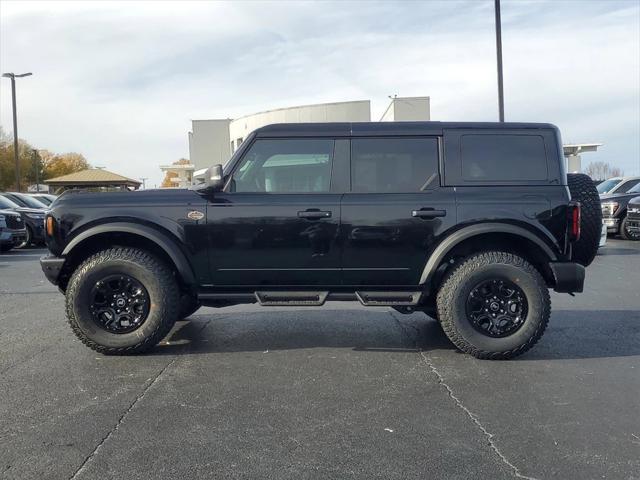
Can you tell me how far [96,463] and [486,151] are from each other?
154 inches

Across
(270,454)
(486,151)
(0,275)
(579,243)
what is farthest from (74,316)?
(0,275)

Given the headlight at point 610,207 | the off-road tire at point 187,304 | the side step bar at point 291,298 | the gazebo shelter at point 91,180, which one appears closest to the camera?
the side step bar at point 291,298

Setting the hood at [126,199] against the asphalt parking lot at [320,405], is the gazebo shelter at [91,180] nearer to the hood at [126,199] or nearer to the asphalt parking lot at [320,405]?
the hood at [126,199]

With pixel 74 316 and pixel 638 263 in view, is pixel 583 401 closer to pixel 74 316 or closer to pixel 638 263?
pixel 74 316

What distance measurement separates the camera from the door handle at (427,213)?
4.87 meters

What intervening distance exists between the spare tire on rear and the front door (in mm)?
2246

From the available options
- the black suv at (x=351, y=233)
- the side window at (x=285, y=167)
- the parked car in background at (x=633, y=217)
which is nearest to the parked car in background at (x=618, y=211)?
the parked car in background at (x=633, y=217)

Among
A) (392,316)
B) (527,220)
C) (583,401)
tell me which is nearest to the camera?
(583,401)

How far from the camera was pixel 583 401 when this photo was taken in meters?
4.00

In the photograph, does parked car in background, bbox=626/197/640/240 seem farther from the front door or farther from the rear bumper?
the front door

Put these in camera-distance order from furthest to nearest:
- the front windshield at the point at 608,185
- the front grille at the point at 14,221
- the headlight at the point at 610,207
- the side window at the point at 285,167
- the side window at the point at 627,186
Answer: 1. the front windshield at the point at 608,185
2. the side window at the point at 627,186
3. the headlight at the point at 610,207
4. the front grille at the point at 14,221
5. the side window at the point at 285,167

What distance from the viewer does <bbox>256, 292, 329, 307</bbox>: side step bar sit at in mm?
4941

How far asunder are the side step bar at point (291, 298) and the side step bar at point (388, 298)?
348 mm

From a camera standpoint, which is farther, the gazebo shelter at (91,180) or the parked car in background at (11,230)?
the gazebo shelter at (91,180)
